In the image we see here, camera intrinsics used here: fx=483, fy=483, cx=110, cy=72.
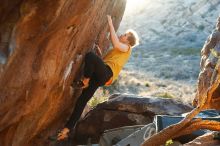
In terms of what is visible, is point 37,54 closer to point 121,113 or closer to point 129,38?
point 129,38

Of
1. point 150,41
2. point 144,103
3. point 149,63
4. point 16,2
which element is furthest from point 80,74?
point 150,41

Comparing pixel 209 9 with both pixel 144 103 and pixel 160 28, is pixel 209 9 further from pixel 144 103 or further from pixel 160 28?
pixel 144 103

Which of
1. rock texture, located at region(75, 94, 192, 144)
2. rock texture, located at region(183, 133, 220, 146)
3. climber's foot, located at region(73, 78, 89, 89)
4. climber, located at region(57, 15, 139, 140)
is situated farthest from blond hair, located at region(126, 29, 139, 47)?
rock texture, located at region(75, 94, 192, 144)

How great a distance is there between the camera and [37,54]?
10.4 metres

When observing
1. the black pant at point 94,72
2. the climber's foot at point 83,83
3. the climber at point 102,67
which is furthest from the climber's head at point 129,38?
the climber's foot at point 83,83

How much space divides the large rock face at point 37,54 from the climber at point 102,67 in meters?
0.56

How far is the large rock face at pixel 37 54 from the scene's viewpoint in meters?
9.86

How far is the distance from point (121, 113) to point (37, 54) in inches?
344

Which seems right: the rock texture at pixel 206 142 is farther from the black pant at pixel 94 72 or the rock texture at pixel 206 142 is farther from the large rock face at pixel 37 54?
the large rock face at pixel 37 54

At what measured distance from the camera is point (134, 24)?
73.4 m

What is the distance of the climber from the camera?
1144 centimetres

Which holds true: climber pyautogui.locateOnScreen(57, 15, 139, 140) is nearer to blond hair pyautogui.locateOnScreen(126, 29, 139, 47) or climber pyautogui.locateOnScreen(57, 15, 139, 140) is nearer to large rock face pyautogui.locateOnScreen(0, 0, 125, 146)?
blond hair pyautogui.locateOnScreen(126, 29, 139, 47)

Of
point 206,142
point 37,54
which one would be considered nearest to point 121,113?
point 37,54

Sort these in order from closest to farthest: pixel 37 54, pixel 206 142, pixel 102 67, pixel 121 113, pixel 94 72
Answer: pixel 206 142, pixel 37 54, pixel 102 67, pixel 94 72, pixel 121 113
